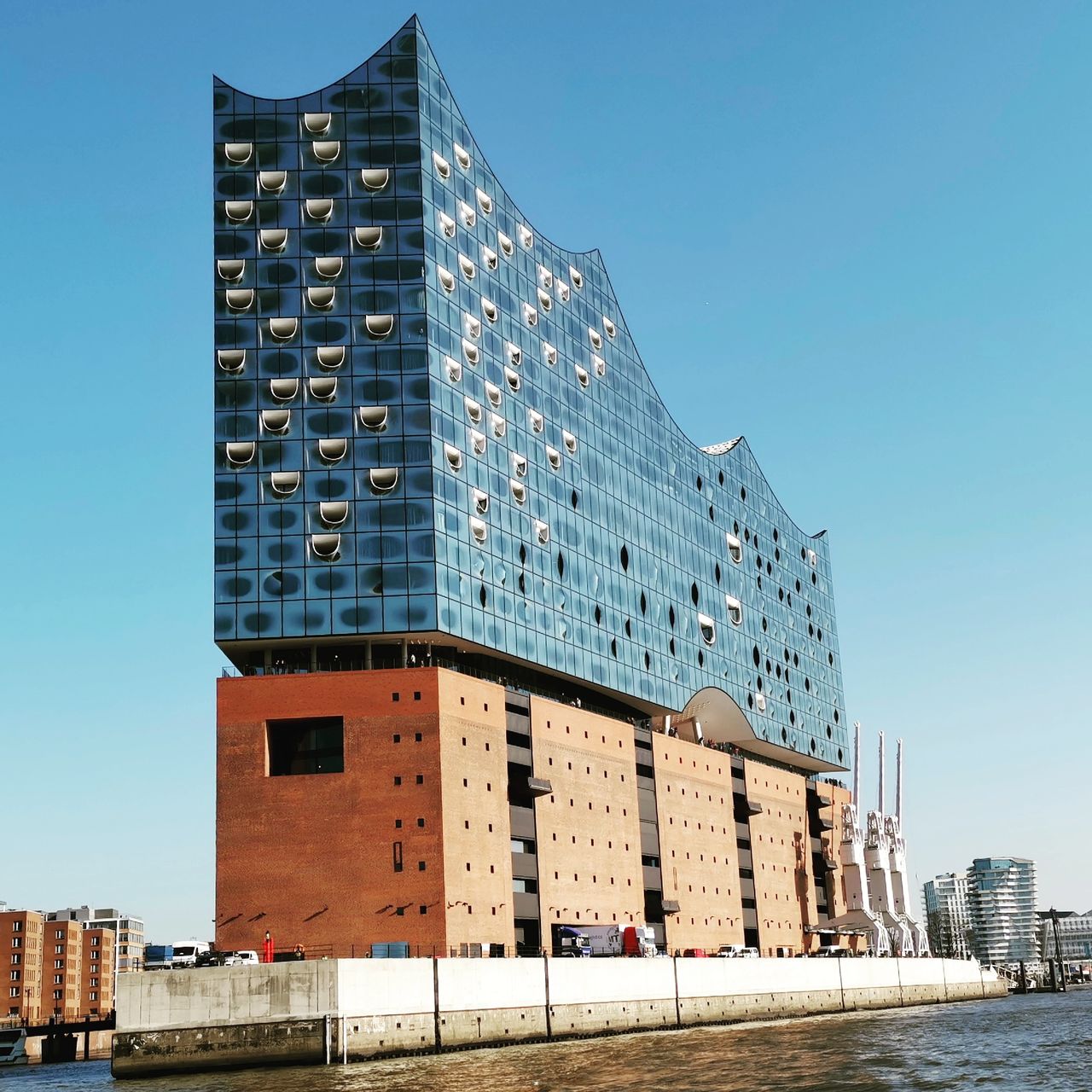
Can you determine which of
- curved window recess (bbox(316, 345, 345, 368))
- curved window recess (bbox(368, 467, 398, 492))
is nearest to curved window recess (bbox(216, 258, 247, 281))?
curved window recess (bbox(316, 345, 345, 368))

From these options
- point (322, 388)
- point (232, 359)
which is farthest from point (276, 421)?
point (232, 359)

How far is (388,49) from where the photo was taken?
8312 cm

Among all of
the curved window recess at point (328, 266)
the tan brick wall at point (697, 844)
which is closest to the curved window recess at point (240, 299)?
the curved window recess at point (328, 266)

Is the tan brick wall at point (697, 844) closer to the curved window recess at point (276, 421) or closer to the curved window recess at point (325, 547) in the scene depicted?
the curved window recess at point (325, 547)

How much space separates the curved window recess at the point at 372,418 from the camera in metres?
77.2

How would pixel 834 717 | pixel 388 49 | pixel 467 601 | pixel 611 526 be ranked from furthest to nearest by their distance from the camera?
pixel 834 717, pixel 611 526, pixel 388 49, pixel 467 601

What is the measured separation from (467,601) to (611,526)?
75.4 feet

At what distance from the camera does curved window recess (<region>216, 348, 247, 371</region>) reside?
77.8 metres

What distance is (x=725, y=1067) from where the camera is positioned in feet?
171

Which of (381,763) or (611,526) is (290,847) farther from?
(611,526)

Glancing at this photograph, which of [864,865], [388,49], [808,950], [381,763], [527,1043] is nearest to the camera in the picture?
[527,1043]

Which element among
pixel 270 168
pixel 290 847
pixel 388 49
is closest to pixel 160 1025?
pixel 290 847

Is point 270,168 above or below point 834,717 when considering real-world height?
above

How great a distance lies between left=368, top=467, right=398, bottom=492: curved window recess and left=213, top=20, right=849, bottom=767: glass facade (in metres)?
0.09
